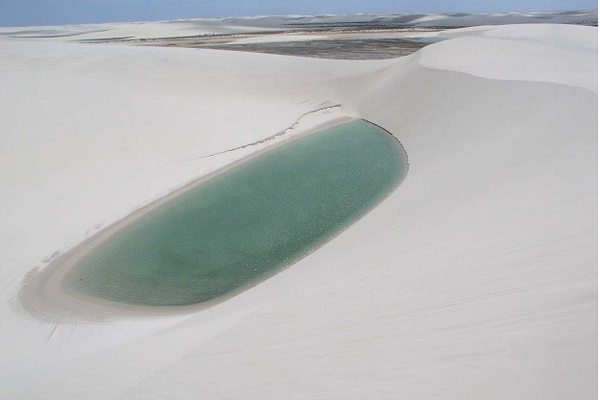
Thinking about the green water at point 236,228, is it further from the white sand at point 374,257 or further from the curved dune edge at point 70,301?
the white sand at point 374,257

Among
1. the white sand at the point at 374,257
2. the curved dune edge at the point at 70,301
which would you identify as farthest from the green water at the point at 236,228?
the white sand at the point at 374,257

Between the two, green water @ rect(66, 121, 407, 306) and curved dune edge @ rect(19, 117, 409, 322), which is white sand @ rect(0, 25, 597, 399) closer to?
curved dune edge @ rect(19, 117, 409, 322)

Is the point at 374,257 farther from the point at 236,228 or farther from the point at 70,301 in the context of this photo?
the point at 70,301

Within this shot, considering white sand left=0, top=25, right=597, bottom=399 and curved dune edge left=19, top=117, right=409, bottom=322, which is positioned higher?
white sand left=0, top=25, right=597, bottom=399

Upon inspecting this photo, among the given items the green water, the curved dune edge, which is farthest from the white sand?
the green water

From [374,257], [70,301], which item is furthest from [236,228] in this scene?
[374,257]

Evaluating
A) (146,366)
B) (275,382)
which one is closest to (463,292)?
(275,382)
